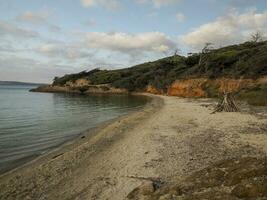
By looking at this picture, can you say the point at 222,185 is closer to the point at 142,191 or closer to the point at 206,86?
the point at 142,191

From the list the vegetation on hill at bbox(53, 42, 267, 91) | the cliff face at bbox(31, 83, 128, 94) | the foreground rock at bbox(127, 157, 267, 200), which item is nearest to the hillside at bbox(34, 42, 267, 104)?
the vegetation on hill at bbox(53, 42, 267, 91)

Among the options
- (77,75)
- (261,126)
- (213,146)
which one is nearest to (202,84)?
(261,126)

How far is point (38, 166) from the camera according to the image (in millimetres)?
13656

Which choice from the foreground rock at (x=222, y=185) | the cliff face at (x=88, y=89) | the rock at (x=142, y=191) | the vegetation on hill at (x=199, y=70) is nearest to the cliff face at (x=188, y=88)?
the vegetation on hill at (x=199, y=70)

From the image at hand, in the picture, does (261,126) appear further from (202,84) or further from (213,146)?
(202,84)

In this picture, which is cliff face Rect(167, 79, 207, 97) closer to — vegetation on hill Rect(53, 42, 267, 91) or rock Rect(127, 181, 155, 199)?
vegetation on hill Rect(53, 42, 267, 91)

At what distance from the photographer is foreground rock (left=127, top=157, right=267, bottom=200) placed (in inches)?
262

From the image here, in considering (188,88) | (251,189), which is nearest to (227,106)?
(251,189)

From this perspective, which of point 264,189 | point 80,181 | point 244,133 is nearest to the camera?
point 264,189

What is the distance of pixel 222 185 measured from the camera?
7.32 metres

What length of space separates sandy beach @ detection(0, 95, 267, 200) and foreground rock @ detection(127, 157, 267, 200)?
52.3 inches

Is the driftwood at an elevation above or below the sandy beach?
above

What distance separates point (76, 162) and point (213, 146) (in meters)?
6.51

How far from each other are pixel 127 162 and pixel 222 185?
601cm
